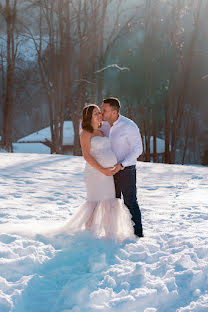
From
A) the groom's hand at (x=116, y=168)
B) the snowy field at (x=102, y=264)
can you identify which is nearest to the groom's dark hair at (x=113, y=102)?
the groom's hand at (x=116, y=168)

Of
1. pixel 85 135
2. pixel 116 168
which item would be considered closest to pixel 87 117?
pixel 85 135

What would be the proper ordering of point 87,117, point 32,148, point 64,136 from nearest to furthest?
point 87,117 < point 32,148 < point 64,136

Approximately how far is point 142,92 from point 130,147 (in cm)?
1719

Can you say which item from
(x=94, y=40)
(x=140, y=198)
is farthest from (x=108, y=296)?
(x=94, y=40)

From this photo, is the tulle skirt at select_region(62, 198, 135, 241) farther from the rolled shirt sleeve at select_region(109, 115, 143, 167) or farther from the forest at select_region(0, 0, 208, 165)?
the forest at select_region(0, 0, 208, 165)

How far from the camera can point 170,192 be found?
8.61 meters

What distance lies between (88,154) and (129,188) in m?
0.69

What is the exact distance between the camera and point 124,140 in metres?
4.55

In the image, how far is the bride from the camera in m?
4.36

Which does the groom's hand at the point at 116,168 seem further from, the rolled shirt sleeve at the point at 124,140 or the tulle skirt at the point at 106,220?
the tulle skirt at the point at 106,220

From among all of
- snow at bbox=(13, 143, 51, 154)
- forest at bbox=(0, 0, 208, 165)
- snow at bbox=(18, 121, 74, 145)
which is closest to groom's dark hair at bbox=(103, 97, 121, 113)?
forest at bbox=(0, 0, 208, 165)

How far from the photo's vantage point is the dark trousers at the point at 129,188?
4.58 m

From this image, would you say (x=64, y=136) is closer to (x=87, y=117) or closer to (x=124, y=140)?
(x=124, y=140)

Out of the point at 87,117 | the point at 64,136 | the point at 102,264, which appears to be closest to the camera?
the point at 102,264
